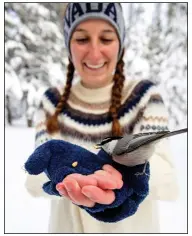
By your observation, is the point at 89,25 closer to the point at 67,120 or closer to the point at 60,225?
the point at 67,120

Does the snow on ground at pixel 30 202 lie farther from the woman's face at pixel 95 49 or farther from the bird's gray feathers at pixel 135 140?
the bird's gray feathers at pixel 135 140

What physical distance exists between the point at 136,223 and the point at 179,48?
3444 millimetres

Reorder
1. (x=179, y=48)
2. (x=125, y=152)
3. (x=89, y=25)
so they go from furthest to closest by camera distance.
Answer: (x=179, y=48), (x=89, y=25), (x=125, y=152)

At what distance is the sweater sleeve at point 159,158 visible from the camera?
2.00 feet

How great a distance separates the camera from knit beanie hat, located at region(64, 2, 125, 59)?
64cm

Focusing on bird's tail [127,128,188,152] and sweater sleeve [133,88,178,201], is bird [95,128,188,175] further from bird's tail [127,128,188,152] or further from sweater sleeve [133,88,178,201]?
sweater sleeve [133,88,178,201]

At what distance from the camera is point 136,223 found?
2.23 feet

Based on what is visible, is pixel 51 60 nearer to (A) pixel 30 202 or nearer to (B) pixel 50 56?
(B) pixel 50 56

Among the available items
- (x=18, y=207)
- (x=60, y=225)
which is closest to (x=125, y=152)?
(x=60, y=225)

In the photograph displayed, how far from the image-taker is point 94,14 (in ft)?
2.09

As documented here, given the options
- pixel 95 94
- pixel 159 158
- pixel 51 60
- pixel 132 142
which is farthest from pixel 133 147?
pixel 51 60

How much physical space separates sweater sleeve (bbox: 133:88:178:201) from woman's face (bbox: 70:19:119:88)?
4.8 inches

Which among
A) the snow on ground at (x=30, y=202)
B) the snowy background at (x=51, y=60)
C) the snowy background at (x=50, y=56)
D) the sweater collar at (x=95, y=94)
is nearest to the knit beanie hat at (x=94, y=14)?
the sweater collar at (x=95, y=94)

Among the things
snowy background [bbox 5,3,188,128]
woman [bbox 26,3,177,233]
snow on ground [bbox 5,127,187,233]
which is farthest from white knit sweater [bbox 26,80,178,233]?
snowy background [bbox 5,3,188,128]
